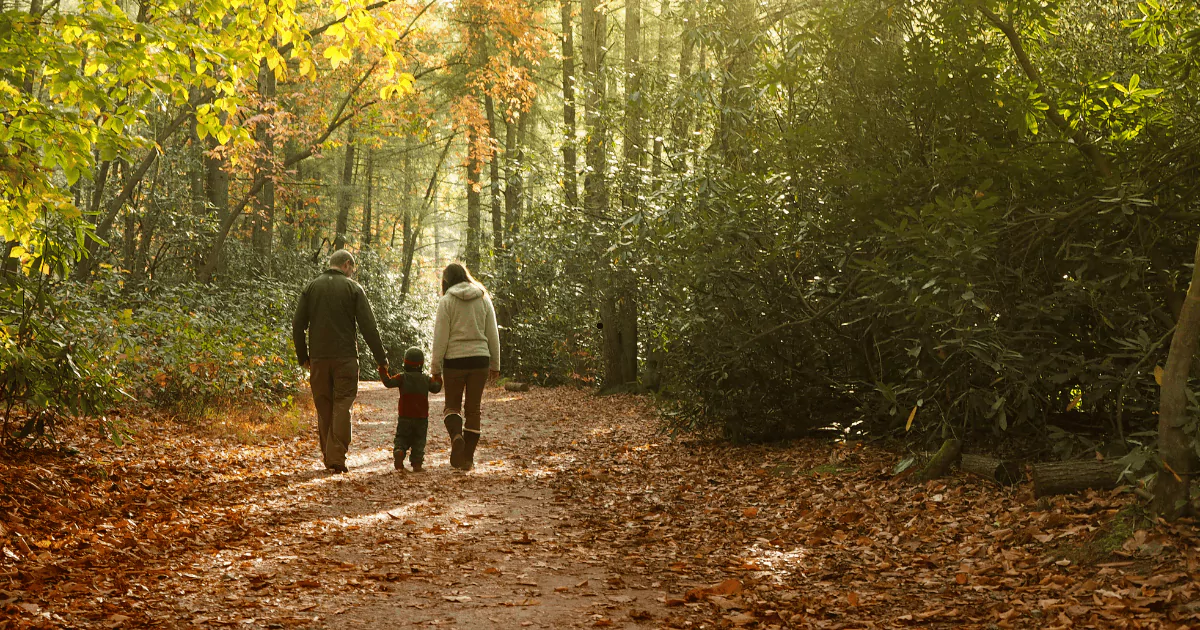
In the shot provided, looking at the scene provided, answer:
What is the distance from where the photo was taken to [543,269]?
2180 cm

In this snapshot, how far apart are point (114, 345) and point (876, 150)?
8394 mm

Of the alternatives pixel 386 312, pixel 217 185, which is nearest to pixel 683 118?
pixel 217 185

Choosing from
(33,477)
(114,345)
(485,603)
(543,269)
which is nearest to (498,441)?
(114,345)

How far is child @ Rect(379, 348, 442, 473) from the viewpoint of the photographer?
8852 millimetres

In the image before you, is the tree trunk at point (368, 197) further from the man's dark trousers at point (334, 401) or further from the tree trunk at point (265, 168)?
the man's dark trousers at point (334, 401)

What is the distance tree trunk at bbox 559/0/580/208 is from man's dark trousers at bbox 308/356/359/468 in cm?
745

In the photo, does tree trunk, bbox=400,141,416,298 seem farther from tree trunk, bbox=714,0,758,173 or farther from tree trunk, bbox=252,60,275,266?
tree trunk, bbox=714,0,758,173

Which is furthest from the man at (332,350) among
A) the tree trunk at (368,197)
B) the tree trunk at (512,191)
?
the tree trunk at (368,197)

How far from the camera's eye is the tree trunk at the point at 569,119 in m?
16.6

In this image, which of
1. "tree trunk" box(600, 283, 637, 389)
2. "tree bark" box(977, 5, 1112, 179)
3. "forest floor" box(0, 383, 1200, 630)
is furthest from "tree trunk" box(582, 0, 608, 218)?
"tree bark" box(977, 5, 1112, 179)

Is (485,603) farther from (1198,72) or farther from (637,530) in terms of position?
(1198,72)

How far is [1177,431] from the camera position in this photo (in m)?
4.88

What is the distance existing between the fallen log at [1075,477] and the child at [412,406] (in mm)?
5382

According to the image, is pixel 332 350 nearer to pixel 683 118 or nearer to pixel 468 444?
pixel 468 444
